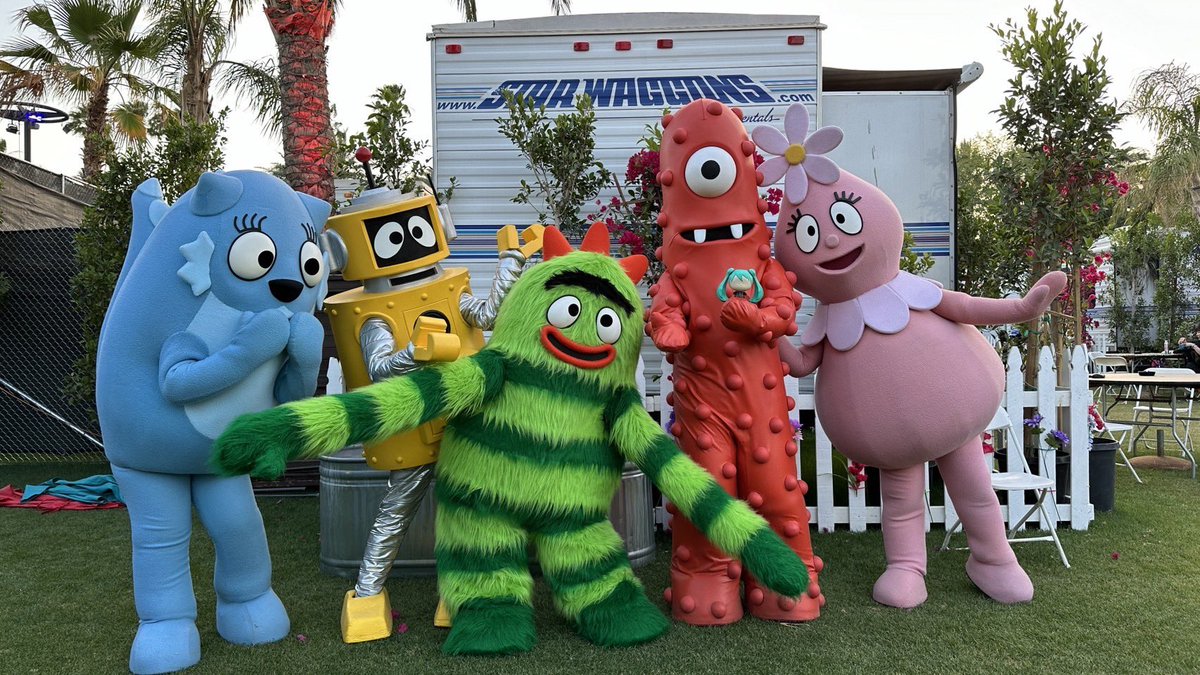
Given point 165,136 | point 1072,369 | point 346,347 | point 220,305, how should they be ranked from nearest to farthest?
point 220,305
point 346,347
point 1072,369
point 165,136

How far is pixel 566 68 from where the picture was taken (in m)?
6.80

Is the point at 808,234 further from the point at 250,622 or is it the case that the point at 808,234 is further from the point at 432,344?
the point at 250,622

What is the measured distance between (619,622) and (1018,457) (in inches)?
122

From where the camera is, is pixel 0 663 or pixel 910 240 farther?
pixel 910 240

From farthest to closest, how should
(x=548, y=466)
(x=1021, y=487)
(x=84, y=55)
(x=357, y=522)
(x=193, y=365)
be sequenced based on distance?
(x=84, y=55), (x=357, y=522), (x=1021, y=487), (x=548, y=466), (x=193, y=365)

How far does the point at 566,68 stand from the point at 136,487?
471cm

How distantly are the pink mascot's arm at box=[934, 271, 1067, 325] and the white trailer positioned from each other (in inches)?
124

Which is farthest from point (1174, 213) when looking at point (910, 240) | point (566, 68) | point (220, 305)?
point (220, 305)

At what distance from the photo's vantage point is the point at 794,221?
3711 millimetres

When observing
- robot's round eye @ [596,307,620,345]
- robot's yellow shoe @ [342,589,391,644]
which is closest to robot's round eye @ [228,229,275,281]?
robot's round eye @ [596,307,620,345]

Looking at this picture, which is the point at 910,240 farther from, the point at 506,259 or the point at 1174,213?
the point at 1174,213

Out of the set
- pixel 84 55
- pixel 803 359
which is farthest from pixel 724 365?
pixel 84 55

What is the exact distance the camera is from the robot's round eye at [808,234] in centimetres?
364

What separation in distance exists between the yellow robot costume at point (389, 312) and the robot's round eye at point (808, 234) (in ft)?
3.97
